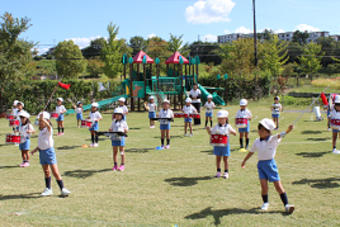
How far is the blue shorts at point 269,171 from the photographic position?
6.55m

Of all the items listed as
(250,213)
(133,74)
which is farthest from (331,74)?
(250,213)

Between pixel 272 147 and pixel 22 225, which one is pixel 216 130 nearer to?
pixel 272 147

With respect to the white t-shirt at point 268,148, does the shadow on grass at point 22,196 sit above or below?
below

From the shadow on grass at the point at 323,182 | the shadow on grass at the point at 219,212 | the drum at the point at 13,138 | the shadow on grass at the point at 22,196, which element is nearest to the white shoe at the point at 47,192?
the shadow on grass at the point at 22,196

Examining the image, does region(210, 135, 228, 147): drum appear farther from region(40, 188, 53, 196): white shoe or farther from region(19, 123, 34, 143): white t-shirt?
region(19, 123, 34, 143): white t-shirt

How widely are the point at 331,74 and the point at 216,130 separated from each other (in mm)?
66576

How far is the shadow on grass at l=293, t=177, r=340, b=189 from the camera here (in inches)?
321

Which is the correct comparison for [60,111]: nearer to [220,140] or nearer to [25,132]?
[25,132]

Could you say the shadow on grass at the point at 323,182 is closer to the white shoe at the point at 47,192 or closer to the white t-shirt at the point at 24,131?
the white shoe at the point at 47,192

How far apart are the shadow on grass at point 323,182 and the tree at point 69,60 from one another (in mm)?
50606

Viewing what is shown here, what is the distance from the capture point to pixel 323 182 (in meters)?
8.47

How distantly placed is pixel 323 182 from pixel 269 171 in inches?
110

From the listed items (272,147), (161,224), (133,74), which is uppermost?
(133,74)

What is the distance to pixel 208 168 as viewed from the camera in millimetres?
10219
